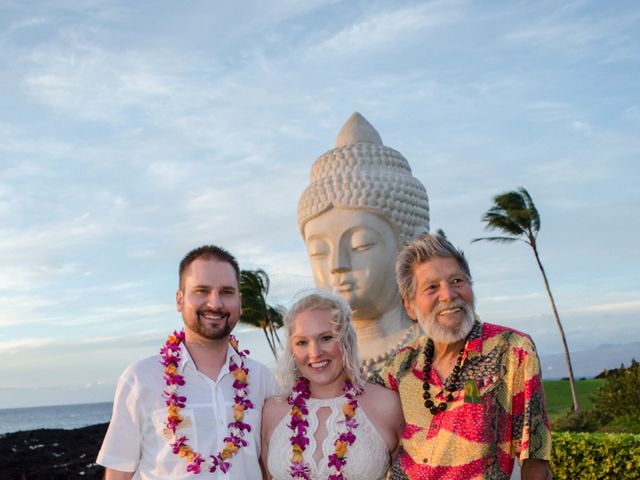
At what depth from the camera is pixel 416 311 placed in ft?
9.95

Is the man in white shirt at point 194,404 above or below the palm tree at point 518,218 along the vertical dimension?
below

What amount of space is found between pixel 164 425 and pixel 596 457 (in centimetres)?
546

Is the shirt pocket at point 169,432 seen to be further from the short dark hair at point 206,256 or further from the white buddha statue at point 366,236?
the white buddha statue at point 366,236

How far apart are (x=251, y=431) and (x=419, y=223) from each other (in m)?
2.72

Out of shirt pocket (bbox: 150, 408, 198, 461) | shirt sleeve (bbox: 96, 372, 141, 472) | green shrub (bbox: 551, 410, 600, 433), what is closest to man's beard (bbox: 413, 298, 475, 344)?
shirt pocket (bbox: 150, 408, 198, 461)

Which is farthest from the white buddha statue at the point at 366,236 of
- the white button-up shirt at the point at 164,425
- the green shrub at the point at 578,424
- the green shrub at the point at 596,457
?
the green shrub at the point at 578,424

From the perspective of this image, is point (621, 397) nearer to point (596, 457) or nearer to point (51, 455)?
point (596, 457)

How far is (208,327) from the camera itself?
320 centimetres

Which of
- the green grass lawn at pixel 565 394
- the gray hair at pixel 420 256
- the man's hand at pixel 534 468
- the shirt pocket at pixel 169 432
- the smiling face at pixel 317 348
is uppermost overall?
the gray hair at pixel 420 256

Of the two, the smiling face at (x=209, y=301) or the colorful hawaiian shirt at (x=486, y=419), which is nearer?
the colorful hawaiian shirt at (x=486, y=419)

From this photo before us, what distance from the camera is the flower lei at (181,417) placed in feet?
10.2

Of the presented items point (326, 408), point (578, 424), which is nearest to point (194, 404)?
point (326, 408)

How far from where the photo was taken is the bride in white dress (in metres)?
3.10

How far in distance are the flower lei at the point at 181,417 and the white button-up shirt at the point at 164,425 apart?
0.07 ft
